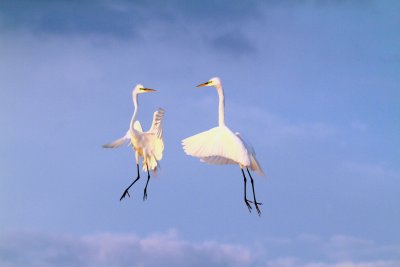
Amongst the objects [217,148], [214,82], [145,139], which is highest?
[214,82]

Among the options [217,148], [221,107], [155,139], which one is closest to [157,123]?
[155,139]

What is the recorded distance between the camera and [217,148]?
570 inches

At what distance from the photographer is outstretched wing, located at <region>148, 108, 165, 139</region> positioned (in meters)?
15.4

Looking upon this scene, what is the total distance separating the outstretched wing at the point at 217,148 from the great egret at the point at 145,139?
3.61 feet

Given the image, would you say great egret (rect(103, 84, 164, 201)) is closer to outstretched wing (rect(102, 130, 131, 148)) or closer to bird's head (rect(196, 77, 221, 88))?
outstretched wing (rect(102, 130, 131, 148))

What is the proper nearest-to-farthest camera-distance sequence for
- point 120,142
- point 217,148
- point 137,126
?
point 217,148, point 120,142, point 137,126

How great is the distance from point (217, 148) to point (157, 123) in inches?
62.8

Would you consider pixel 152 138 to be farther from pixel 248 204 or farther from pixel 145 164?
pixel 248 204

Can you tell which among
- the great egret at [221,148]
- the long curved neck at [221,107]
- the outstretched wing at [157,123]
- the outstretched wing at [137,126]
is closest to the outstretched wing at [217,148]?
the great egret at [221,148]

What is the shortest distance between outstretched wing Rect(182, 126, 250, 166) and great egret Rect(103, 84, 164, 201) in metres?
1.10

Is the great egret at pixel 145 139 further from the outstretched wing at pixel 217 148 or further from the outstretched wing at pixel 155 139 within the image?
the outstretched wing at pixel 217 148

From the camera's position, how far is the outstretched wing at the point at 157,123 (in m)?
15.4

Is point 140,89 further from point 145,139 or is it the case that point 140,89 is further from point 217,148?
point 217,148

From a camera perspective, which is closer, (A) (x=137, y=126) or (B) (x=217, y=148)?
(B) (x=217, y=148)
